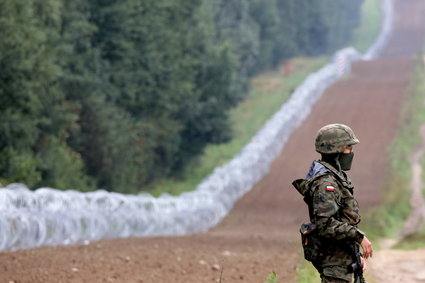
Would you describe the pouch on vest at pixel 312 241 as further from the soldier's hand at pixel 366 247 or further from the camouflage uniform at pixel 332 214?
the soldier's hand at pixel 366 247

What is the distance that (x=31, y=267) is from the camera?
41.9 ft

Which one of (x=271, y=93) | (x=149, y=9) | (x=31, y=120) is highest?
(x=271, y=93)

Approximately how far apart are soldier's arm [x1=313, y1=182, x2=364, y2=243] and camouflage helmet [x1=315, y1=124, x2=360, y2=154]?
369 millimetres

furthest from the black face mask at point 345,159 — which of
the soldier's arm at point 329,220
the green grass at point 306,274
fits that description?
the green grass at point 306,274

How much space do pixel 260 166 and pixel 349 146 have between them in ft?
105

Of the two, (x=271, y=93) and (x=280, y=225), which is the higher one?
(x=271, y=93)

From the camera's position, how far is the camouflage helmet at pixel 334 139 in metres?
7.88

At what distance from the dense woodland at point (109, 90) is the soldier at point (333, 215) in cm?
1891

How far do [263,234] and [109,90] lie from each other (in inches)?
571

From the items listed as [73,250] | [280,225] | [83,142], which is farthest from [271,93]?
[73,250]

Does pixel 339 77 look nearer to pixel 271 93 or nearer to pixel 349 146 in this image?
pixel 271 93

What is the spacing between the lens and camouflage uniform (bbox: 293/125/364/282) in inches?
301

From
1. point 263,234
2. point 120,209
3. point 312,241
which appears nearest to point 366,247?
point 312,241

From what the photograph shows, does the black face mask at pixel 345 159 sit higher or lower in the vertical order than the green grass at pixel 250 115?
lower
